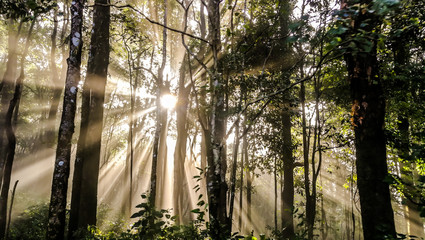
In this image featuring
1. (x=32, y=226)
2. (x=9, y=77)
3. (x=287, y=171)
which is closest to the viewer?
(x=32, y=226)

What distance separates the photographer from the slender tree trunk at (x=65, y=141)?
5.14 metres

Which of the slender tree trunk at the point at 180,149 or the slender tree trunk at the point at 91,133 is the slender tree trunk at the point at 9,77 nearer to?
the slender tree trunk at the point at 91,133

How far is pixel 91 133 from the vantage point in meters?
8.99

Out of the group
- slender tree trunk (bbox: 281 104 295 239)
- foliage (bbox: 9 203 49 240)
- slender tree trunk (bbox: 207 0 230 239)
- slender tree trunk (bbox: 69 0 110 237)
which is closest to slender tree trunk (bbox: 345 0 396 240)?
slender tree trunk (bbox: 207 0 230 239)

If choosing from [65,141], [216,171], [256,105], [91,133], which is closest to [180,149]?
[256,105]

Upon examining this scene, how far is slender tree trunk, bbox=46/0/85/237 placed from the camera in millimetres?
5141

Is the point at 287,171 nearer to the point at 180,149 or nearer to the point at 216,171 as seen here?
the point at 180,149

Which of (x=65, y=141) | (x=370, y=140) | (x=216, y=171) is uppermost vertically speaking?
(x=370, y=140)

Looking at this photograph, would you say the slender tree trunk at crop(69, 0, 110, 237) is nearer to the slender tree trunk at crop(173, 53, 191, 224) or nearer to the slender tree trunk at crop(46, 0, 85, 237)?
the slender tree trunk at crop(46, 0, 85, 237)

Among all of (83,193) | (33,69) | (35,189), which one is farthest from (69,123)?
(33,69)

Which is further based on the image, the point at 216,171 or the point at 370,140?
the point at 370,140

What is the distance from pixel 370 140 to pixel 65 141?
705 centimetres

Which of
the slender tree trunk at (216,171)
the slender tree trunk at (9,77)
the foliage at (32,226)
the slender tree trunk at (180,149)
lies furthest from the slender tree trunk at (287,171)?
the slender tree trunk at (9,77)

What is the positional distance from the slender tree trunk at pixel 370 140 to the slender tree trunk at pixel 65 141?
21.6 feet
